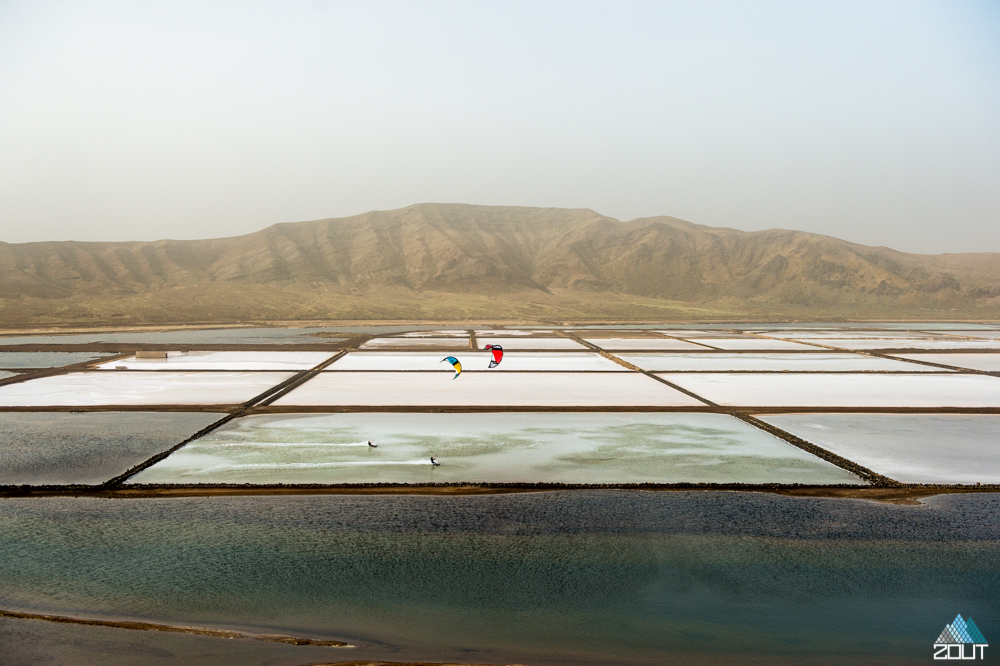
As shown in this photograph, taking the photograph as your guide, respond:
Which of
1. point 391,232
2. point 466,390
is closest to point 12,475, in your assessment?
point 466,390

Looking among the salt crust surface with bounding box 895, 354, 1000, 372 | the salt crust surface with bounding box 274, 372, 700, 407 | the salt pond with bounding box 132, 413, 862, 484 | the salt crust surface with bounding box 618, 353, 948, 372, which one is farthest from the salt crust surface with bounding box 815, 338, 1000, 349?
the salt pond with bounding box 132, 413, 862, 484

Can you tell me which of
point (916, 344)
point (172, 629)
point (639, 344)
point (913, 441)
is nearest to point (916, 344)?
point (916, 344)

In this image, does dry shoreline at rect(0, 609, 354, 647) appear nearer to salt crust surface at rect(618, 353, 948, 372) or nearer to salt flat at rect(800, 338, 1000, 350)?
salt crust surface at rect(618, 353, 948, 372)

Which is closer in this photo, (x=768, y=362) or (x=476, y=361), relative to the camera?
(x=476, y=361)

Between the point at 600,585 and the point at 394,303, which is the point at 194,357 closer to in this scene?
the point at 600,585

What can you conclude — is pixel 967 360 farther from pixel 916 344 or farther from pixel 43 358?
pixel 43 358

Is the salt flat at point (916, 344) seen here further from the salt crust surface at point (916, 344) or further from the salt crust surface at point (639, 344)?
the salt crust surface at point (639, 344)

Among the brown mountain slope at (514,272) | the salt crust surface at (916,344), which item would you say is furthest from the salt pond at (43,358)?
the brown mountain slope at (514,272)
